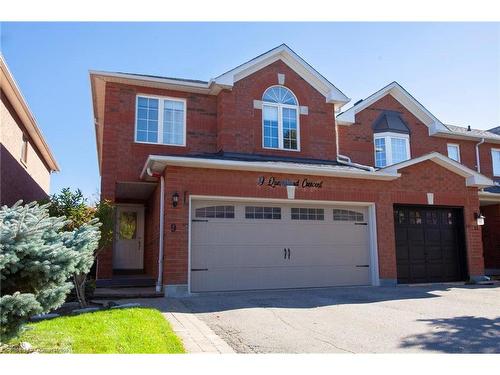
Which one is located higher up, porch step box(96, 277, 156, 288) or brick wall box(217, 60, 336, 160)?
brick wall box(217, 60, 336, 160)

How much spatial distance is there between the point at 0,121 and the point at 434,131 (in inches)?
649

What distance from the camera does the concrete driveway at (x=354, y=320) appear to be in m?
6.05

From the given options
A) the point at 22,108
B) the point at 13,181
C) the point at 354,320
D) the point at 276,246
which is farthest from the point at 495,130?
the point at 13,181

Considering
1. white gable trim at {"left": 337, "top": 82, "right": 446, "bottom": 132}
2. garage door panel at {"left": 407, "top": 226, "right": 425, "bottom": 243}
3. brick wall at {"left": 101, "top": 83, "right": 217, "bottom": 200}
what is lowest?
garage door panel at {"left": 407, "top": 226, "right": 425, "bottom": 243}

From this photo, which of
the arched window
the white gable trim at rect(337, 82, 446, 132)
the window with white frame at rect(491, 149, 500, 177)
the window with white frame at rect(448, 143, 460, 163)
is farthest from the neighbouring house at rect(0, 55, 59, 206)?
the window with white frame at rect(491, 149, 500, 177)

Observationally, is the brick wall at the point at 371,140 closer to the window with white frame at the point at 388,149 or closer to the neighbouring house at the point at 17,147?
the window with white frame at the point at 388,149

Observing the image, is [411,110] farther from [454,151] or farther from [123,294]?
[123,294]

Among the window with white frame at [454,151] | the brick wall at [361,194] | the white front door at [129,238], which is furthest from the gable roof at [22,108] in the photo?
the window with white frame at [454,151]

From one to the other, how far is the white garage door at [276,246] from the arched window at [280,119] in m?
3.18

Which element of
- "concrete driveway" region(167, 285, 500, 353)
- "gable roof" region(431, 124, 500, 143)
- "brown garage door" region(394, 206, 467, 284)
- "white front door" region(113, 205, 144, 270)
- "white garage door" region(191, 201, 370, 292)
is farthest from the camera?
"gable roof" region(431, 124, 500, 143)

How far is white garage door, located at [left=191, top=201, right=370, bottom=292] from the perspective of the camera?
38.6ft

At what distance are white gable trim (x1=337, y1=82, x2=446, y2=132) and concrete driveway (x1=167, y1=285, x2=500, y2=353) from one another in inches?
342

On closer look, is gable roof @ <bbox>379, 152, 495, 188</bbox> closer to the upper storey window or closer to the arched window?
the upper storey window

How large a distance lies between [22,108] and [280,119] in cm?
815
